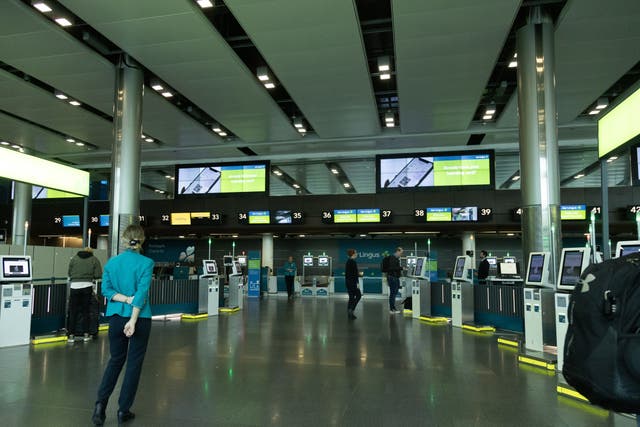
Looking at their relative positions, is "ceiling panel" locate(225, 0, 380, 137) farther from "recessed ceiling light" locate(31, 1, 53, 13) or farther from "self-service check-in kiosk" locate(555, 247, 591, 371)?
"self-service check-in kiosk" locate(555, 247, 591, 371)

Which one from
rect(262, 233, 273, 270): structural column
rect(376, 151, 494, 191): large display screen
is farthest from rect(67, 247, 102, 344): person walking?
rect(262, 233, 273, 270): structural column

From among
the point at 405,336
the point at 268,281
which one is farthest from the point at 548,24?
the point at 268,281

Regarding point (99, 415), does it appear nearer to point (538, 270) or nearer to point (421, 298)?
point (538, 270)

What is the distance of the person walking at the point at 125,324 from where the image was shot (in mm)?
3752

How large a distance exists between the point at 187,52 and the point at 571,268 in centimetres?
713

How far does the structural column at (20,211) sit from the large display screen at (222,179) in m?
5.87

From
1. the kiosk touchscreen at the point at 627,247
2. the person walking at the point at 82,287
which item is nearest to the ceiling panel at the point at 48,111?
the person walking at the point at 82,287

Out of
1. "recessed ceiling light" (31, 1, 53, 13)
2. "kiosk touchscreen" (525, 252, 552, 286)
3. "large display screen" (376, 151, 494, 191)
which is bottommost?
"kiosk touchscreen" (525, 252, 552, 286)

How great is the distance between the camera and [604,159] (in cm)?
478

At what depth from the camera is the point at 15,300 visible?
7520mm

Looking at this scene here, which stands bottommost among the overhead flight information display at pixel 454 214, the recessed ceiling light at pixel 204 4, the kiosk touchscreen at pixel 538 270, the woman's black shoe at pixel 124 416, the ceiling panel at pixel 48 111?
the woman's black shoe at pixel 124 416

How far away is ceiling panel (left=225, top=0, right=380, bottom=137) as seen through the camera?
7258 millimetres

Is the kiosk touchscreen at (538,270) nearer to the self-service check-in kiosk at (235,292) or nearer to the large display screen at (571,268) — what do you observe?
the large display screen at (571,268)

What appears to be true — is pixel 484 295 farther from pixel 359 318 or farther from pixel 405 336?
pixel 359 318
